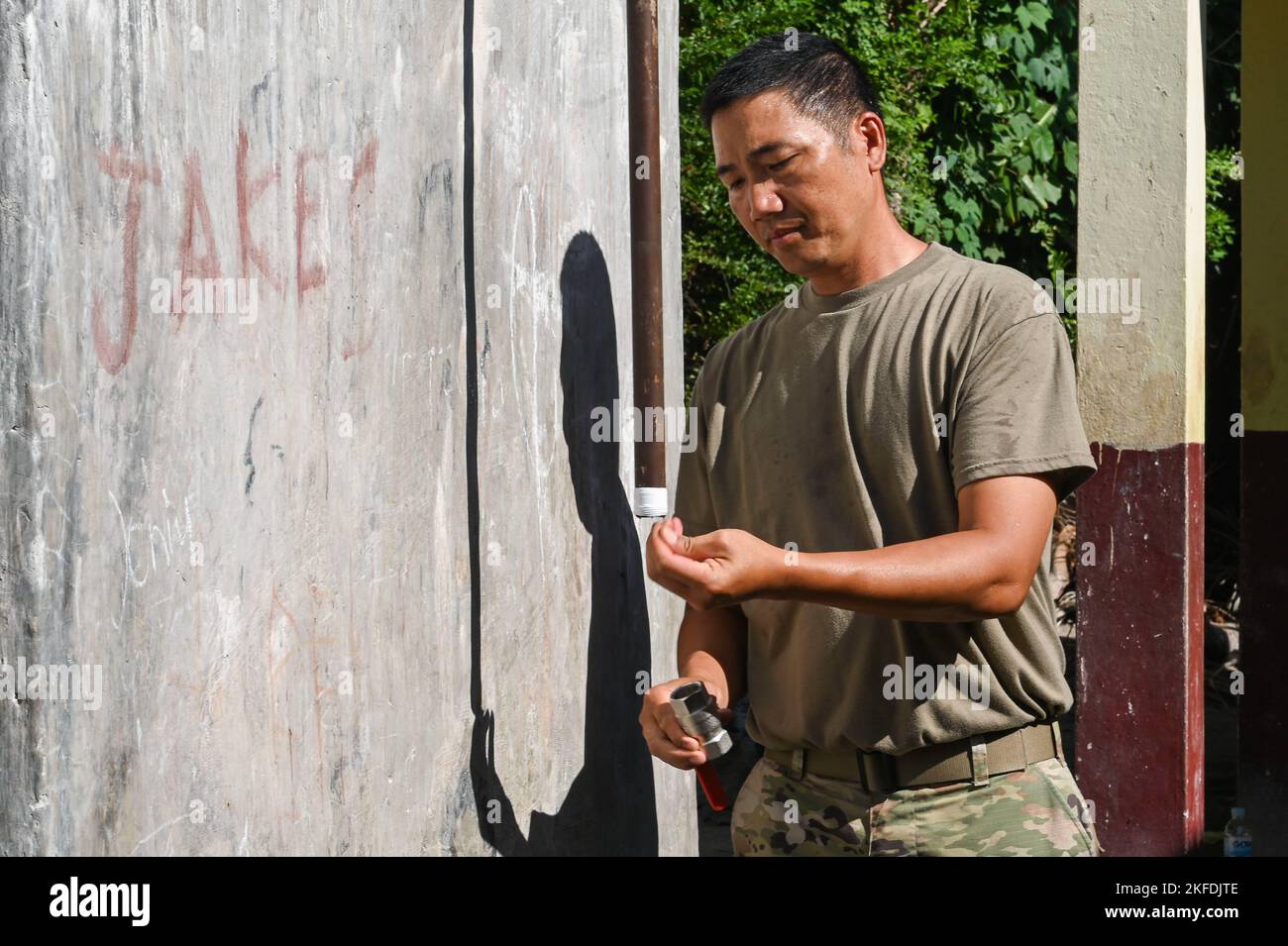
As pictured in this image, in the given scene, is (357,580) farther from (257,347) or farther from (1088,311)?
(1088,311)

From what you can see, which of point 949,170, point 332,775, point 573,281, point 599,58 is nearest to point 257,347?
point 332,775

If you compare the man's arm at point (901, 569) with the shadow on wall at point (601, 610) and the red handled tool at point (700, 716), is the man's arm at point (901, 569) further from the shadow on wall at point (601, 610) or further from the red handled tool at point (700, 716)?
the shadow on wall at point (601, 610)

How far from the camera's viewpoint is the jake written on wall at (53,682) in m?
1.88

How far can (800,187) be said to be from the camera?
253 cm

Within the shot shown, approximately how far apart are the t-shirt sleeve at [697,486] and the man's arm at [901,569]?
0.54 m

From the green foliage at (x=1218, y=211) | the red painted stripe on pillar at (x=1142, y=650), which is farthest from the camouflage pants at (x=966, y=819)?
the green foliage at (x=1218, y=211)

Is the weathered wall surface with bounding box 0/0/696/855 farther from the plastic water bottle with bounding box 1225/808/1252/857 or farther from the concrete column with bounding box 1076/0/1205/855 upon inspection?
the plastic water bottle with bounding box 1225/808/1252/857

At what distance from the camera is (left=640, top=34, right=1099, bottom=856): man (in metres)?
2.20

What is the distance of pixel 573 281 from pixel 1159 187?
219cm

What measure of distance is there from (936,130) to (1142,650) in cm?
498

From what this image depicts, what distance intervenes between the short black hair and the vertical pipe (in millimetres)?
686

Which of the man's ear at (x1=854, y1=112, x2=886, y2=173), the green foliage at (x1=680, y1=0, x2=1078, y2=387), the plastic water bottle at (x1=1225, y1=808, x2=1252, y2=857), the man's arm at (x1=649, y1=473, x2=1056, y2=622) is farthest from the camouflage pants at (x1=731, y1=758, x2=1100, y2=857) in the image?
the green foliage at (x1=680, y1=0, x2=1078, y2=387)

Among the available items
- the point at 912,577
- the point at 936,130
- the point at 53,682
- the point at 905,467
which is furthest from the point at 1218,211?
the point at 53,682

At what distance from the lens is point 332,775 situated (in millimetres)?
2494
